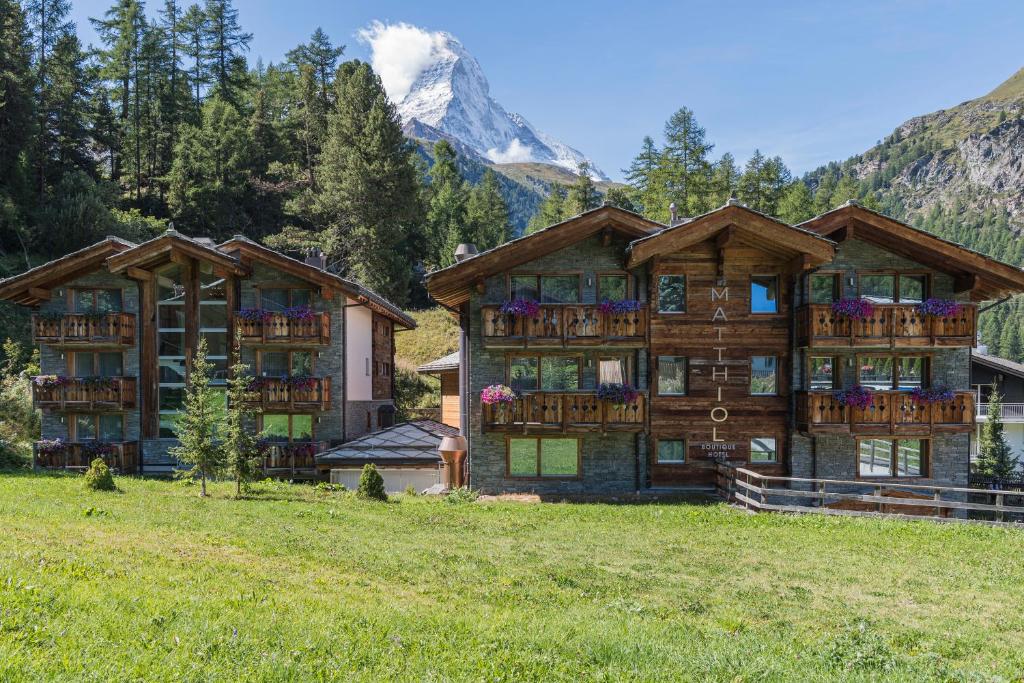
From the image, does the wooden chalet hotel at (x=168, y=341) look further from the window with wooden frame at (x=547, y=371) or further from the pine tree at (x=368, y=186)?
the pine tree at (x=368, y=186)

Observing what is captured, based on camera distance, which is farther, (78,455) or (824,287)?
(78,455)

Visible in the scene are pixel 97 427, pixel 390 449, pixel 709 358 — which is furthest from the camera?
pixel 97 427

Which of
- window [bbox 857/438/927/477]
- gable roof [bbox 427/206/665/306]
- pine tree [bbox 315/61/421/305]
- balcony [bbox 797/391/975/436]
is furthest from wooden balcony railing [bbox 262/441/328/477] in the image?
pine tree [bbox 315/61/421/305]

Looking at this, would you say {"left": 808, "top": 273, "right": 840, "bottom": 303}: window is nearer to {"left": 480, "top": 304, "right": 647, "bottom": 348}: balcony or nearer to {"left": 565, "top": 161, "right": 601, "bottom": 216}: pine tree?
{"left": 480, "top": 304, "right": 647, "bottom": 348}: balcony

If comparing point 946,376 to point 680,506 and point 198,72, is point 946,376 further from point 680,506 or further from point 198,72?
point 198,72

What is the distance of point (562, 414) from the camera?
21.2 m

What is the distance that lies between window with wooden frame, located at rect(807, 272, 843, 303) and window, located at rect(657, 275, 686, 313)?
407cm

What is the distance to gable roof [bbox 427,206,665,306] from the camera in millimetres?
21141

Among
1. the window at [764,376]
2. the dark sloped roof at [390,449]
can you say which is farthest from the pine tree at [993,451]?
the dark sloped roof at [390,449]

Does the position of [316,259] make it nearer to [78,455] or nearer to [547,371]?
[78,455]

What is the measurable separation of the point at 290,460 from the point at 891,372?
67.1ft

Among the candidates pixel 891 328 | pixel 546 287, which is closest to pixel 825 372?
pixel 891 328

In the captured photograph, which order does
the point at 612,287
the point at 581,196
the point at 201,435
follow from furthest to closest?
1. the point at 581,196
2. the point at 612,287
3. the point at 201,435

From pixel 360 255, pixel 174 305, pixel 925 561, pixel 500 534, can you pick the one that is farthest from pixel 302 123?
pixel 925 561
